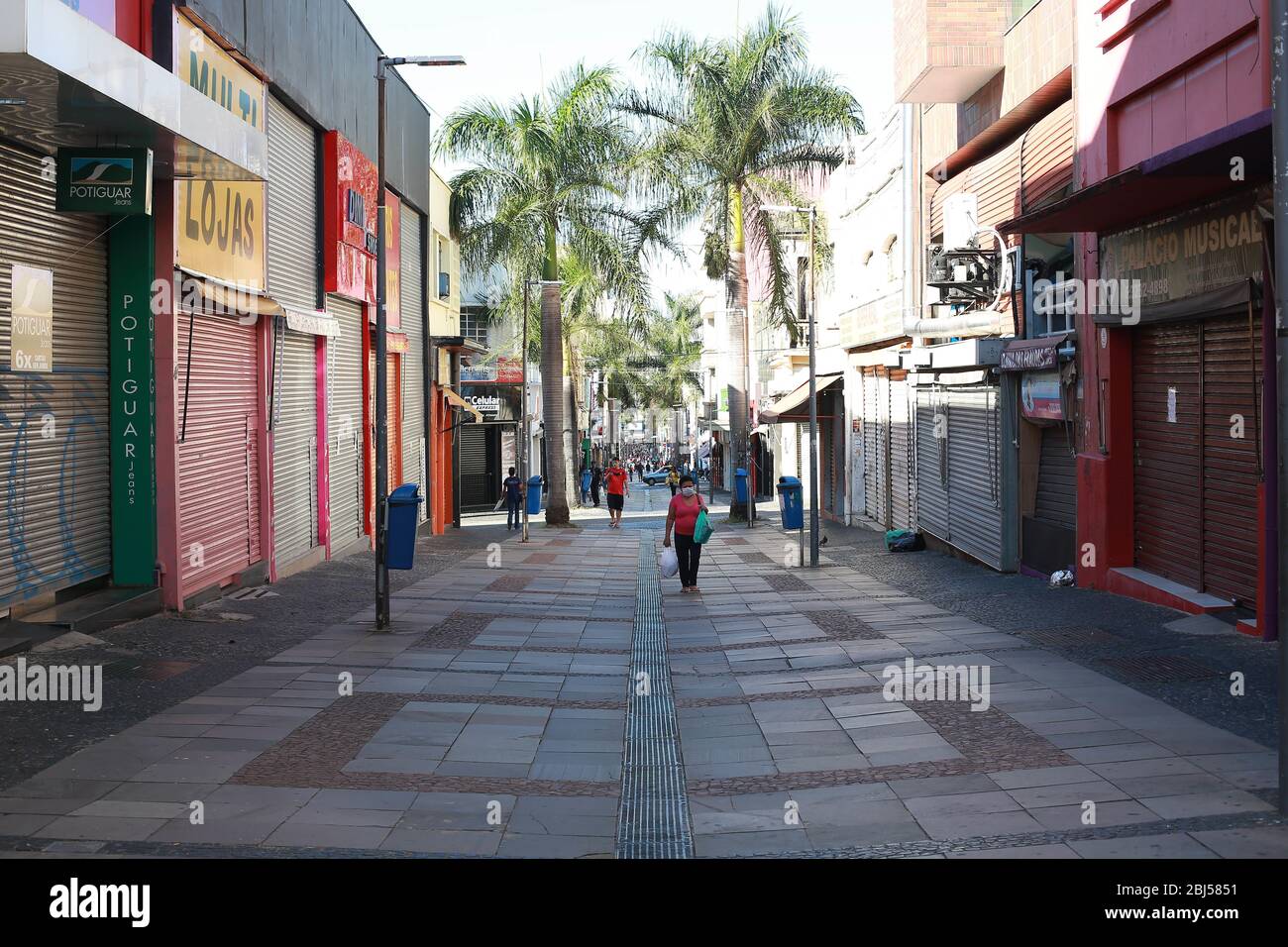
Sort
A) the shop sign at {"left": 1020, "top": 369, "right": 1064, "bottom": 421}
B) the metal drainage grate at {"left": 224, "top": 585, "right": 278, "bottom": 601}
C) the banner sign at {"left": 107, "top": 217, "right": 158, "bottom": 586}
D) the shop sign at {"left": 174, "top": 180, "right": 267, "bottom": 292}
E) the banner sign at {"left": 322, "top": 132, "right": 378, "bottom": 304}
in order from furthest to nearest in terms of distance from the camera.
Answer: the banner sign at {"left": 322, "top": 132, "right": 378, "bottom": 304} < the shop sign at {"left": 1020, "top": 369, "right": 1064, "bottom": 421} < the metal drainage grate at {"left": 224, "top": 585, "right": 278, "bottom": 601} < the shop sign at {"left": 174, "top": 180, "right": 267, "bottom": 292} < the banner sign at {"left": 107, "top": 217, "right": 158, "bottom": 586}

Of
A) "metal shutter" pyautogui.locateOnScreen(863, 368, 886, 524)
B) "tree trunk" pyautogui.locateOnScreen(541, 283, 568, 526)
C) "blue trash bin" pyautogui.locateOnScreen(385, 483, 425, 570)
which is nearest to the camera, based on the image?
"blue trash bin" pyautogui.locateOnScreen(385, 483, 425, 570)

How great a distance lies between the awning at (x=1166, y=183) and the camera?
9.74 meters

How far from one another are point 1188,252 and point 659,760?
8242 mm

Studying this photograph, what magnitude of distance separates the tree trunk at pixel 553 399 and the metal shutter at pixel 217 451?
1578 centimetres

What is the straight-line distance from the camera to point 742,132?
31547mm

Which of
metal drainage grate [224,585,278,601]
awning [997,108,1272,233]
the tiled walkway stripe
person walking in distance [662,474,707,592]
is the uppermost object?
awning [997,108,1272,233]

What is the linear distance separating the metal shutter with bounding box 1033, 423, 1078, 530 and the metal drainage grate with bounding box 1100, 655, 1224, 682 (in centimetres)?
592

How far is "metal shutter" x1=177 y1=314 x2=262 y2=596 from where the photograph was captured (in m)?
14.8

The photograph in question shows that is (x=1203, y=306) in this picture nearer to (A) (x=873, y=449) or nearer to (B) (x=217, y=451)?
(B) (x=217, y=451)

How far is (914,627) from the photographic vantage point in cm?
1408

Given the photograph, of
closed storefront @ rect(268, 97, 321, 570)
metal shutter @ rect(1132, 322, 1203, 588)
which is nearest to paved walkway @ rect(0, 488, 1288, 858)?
metal shutter @ rect(1132, 322, 1203, 588)

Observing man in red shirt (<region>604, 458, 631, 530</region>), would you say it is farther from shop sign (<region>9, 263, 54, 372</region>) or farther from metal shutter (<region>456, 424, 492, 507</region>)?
shop sign (<region>9, 263, 54, 372</region>)

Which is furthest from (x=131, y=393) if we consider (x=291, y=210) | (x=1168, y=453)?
(x=1168, y=453)

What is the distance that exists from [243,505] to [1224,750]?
1303 cm
